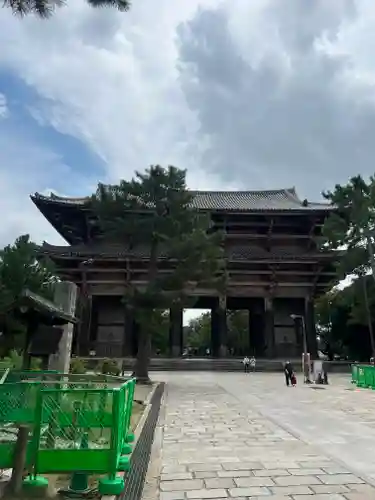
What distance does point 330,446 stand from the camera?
23.8 ft

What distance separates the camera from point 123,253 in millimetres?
29938

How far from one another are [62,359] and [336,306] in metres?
30.9

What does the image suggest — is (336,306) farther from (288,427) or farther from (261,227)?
(288,427)

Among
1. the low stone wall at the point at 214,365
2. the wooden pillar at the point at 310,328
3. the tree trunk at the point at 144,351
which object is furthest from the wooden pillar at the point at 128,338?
the wooden pillar at the point at 310,328

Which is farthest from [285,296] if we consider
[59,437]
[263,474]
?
[59,437]

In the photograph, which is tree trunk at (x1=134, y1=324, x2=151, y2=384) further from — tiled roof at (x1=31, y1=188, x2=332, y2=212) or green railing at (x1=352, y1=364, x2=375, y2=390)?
tiled roof at (x1=31, y1=188, x2=332, y2=212)

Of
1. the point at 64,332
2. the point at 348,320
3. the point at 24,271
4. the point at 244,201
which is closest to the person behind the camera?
the point at 64,332

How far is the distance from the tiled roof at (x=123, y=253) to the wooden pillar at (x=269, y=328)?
3304mm

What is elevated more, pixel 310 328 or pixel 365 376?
pixel 310 328

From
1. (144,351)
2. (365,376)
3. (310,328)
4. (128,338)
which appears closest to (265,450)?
(365,376)

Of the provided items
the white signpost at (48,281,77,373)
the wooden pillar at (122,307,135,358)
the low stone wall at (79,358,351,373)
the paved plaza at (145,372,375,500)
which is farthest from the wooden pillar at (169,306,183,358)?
the white signpost at (48,281,77,373)

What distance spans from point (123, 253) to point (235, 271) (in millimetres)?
7908

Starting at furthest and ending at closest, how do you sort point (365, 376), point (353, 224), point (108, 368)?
point (353, 224)
point (365, 376)
point (108, 368)

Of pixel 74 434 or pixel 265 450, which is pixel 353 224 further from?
pixel 74 434
